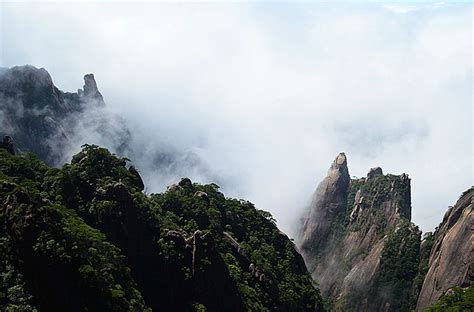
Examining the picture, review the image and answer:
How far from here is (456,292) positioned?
88312 millimetres

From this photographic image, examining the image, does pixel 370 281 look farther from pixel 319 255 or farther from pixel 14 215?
pixel 14 215

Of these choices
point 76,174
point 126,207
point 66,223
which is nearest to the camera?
point 66,223

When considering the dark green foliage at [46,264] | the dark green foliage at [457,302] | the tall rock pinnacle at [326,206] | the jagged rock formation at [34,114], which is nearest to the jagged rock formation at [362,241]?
the tall rock pinnacle at [326,206]

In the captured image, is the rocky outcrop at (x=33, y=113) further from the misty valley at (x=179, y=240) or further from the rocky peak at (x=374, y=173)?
the rocky peak at (x=374, y=173)

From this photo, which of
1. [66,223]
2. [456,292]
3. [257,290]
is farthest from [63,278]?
[456,292]

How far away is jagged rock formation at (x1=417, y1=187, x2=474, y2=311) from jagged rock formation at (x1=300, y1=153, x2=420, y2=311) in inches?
606

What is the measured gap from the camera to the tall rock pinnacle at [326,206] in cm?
17125

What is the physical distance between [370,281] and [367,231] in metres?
23.3

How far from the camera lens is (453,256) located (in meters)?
105

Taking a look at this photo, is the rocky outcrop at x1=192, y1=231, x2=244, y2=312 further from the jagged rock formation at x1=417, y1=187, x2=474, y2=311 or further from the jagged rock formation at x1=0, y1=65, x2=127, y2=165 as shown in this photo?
the jagged rock formation at x1=0, y1=65, x2=127, y2=165

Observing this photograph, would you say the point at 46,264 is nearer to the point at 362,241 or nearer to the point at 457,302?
the point at 457,302

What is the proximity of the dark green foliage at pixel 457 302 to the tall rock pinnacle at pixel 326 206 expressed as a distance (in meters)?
80.3

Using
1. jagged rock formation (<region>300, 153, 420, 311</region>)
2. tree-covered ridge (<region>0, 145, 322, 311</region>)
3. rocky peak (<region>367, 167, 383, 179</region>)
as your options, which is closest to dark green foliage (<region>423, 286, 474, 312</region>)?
tree-covered ridge (<region>0, 145, 322, 311</region>)

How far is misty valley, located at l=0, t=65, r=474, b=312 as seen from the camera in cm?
5416
